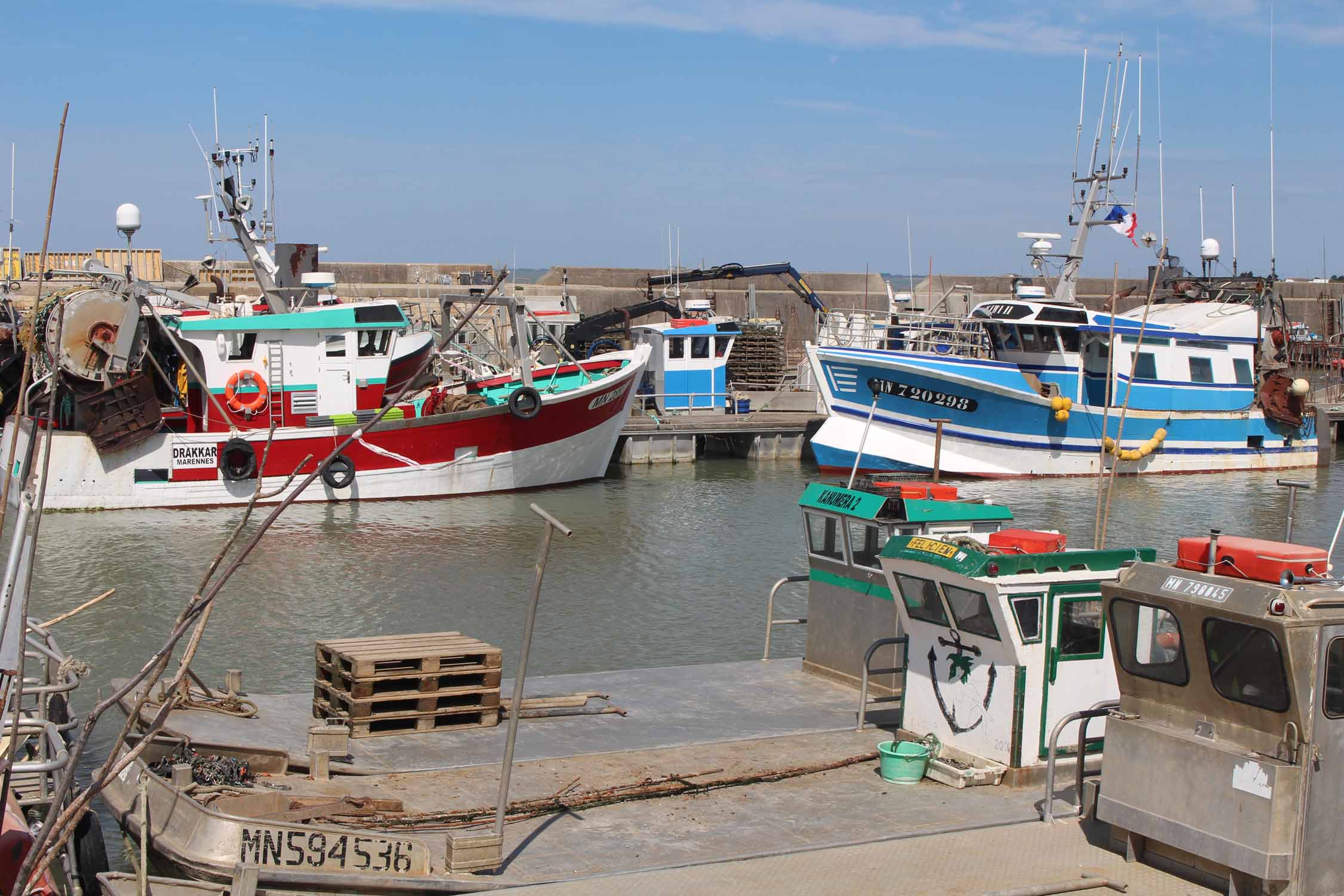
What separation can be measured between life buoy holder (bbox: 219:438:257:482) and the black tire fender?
472 centimetres

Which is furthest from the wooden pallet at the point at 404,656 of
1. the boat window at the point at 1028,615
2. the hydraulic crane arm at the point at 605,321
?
the hydraulic crane arm at the point at 605,321

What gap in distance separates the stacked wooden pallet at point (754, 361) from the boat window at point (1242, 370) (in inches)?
513

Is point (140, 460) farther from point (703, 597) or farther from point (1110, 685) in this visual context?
point (1110, 685)

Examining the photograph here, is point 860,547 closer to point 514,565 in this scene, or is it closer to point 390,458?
point 514,565

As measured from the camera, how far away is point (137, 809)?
713cm

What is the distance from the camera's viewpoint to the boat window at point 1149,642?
6.57 metres

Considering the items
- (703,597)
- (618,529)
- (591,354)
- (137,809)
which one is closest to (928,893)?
(137,809)

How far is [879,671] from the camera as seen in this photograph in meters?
9.59

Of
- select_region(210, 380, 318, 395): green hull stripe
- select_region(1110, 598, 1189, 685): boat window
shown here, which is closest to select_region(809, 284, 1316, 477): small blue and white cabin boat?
select_region(210, 380, 318, 395): green hull stripe

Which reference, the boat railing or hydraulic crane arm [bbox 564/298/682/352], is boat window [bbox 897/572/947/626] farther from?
hydraulic crane arm [bbox 564/298/682/352]

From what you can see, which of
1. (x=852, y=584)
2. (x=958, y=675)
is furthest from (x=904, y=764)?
(x=852, y=584)

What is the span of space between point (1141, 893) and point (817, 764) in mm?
2398

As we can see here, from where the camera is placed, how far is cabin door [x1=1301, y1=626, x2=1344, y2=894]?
6047 millimetres

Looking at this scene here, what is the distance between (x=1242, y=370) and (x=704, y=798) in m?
27.6
